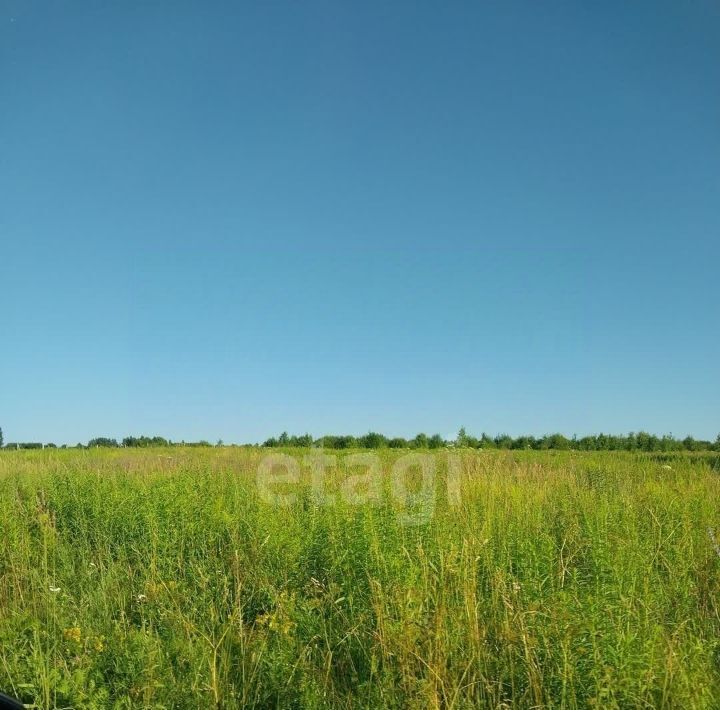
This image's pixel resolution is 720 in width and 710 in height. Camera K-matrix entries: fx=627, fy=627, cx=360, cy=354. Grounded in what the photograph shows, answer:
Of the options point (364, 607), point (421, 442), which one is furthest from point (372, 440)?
point (364, 607)

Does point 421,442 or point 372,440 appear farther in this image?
point 372,440

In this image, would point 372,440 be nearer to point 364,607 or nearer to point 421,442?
point 421,442

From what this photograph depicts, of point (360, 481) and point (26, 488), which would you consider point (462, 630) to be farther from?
point (26, 488)

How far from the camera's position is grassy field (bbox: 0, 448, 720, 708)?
3.29m

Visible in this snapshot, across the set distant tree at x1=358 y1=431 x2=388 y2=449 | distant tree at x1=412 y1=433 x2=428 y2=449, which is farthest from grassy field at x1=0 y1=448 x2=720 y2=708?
distant tree at x1=358 y1=431 x2=388 y2=449

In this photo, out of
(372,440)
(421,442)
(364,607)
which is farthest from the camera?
(372,440)

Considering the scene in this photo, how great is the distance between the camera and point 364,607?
4297 mm

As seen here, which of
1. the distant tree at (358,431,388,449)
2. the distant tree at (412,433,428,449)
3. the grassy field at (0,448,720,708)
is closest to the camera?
the grassy field at (0,448,720,708)

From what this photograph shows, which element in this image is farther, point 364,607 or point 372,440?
point 372,440

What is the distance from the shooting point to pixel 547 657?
10.7 ft

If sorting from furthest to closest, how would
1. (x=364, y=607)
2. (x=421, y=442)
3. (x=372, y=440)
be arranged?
(x=372, y=440) < (x=421, y=442) < (x=364, y=607)

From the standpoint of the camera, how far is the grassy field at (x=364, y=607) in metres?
3.29

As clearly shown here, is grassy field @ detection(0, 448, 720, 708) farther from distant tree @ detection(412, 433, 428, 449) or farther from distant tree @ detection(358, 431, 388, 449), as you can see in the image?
distant tree @ detection(358, 431, 388, 449)

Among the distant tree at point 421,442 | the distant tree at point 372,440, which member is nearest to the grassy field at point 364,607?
the distant tree at point 421,442
